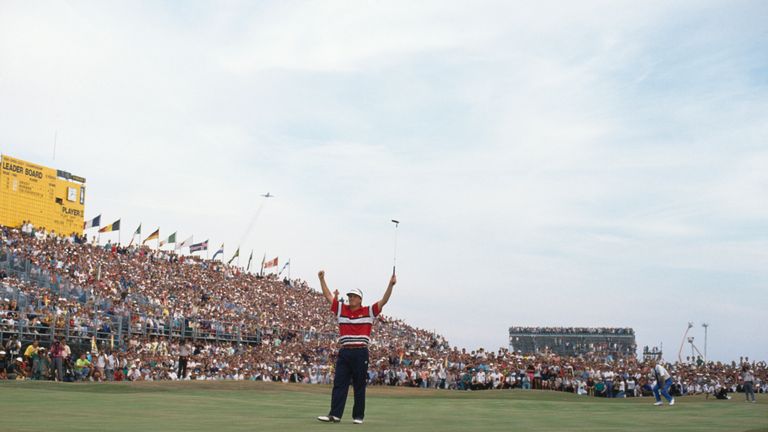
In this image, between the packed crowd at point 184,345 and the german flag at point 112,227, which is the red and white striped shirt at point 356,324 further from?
the german flag at point 112,227

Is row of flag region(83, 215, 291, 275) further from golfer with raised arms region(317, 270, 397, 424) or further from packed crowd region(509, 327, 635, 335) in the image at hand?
golfer with raised arms region(317, 270, 397, 424)

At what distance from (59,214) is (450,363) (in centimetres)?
3344

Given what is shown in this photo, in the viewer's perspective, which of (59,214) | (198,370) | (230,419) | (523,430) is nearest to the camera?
(523,430)

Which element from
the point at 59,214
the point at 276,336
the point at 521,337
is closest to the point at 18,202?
the point at 59,214

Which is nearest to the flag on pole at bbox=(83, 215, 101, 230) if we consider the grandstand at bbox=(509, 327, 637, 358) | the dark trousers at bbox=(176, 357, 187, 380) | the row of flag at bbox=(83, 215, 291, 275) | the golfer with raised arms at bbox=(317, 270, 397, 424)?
the row of flag at bbox=(83, 215, 291, 275)

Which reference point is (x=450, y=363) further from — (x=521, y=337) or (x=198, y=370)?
(x=521, y=337)

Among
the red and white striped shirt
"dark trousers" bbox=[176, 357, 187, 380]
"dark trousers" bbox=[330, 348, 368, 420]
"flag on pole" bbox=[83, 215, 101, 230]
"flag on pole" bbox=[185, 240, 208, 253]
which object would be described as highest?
"flag on pole" bbox=[83, 215, 101, 230]

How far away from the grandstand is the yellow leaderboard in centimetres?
4103

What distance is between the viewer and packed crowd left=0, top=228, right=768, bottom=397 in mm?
37656

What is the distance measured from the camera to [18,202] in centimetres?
6091

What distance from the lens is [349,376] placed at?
13.0m

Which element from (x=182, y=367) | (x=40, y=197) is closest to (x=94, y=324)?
(x=182, y=367)

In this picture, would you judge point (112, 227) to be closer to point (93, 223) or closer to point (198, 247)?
point (93, 223)

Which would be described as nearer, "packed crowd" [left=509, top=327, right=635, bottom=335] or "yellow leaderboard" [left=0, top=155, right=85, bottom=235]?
"yellow leaderboard" [left=0, top=155, right=85, bottom=235]
